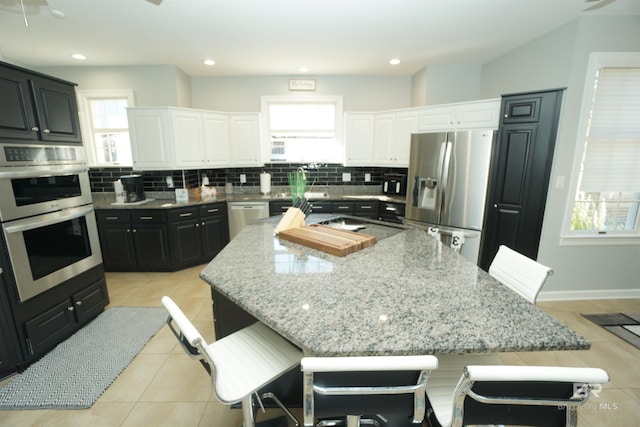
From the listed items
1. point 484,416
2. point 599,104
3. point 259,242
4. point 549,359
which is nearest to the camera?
point 484,416

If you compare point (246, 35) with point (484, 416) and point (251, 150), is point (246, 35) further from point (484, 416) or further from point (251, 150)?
point (484, 416)

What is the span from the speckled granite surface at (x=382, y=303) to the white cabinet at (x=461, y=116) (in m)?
2.12

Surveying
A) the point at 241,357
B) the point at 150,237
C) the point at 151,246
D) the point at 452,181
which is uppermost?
the point at 452,181

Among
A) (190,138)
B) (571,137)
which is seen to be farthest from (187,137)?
→ (571,137)

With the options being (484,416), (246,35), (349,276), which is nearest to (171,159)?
(246,35)

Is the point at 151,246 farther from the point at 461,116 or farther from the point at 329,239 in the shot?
the point at 461,116

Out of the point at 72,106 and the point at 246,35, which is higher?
the point at 246,35

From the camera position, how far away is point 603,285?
2.91m

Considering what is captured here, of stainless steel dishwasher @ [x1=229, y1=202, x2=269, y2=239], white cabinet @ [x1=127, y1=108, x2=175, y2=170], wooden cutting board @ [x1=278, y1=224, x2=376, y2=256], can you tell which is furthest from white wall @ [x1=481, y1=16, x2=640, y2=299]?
white cabinet @ [x1=127, y1=108, x2=175, y2=170]

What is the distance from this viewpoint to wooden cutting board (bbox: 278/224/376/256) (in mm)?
1661

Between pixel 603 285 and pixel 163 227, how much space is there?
16.5ft

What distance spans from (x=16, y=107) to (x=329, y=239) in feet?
7.51

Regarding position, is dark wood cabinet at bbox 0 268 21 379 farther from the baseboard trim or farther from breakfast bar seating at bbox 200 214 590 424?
the baseboard trim

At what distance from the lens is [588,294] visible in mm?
2910
